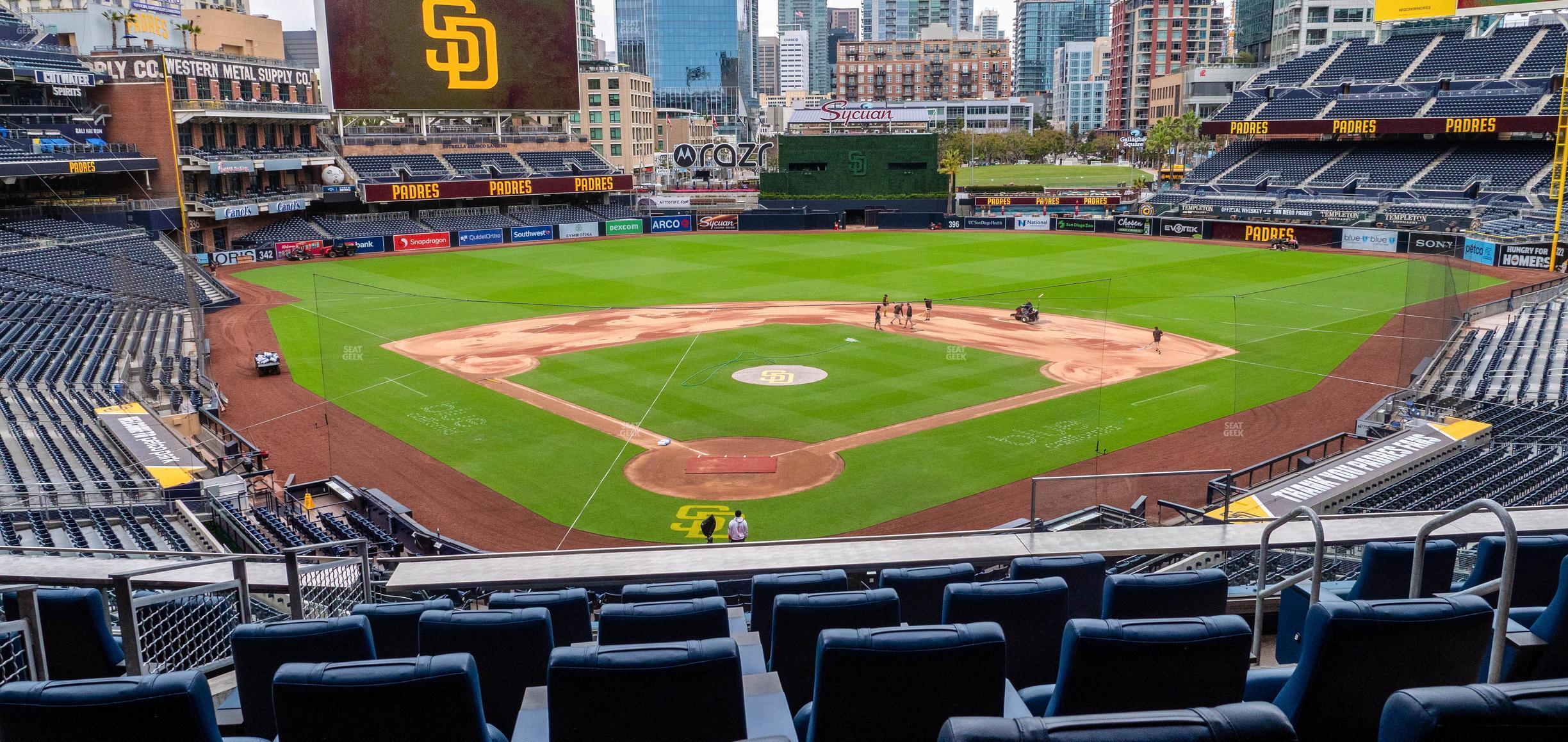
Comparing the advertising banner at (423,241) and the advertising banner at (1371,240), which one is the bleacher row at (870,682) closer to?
the advertising banner at (1371,240)

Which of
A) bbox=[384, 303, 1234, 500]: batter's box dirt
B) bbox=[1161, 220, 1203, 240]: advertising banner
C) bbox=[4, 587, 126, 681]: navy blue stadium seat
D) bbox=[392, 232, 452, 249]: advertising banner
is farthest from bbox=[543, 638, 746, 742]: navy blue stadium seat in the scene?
bbox=[1161, 220, 1203, 240]: advertising banner

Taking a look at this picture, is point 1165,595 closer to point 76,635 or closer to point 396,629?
point 396,629

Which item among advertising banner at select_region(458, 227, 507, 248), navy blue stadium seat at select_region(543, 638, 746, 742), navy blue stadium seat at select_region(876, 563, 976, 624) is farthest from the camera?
advertising banner at select_region(458, 227, 507, 248)

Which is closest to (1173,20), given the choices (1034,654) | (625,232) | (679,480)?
(625,232)

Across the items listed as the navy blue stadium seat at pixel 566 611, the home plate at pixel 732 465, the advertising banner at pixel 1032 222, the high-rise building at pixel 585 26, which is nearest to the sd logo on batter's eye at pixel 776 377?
the home plate at pixel 732 465

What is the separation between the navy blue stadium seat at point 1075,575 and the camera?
21.9 ft

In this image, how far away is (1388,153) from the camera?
220 ft

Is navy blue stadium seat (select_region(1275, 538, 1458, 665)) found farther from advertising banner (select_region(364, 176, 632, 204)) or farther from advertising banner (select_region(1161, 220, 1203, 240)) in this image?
advertising banner (select_region(364, 176, 632, 204))

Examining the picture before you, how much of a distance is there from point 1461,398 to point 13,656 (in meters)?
26.8

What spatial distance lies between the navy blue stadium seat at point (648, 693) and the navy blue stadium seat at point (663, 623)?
45.4 inches

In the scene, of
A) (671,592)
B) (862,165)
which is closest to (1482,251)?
(862,165)

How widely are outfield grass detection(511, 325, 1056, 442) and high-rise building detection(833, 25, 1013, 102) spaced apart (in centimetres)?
16985

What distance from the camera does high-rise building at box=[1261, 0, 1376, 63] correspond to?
102 metres

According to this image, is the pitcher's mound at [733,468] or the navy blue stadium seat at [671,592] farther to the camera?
the pitcher's mound at [733,468]
